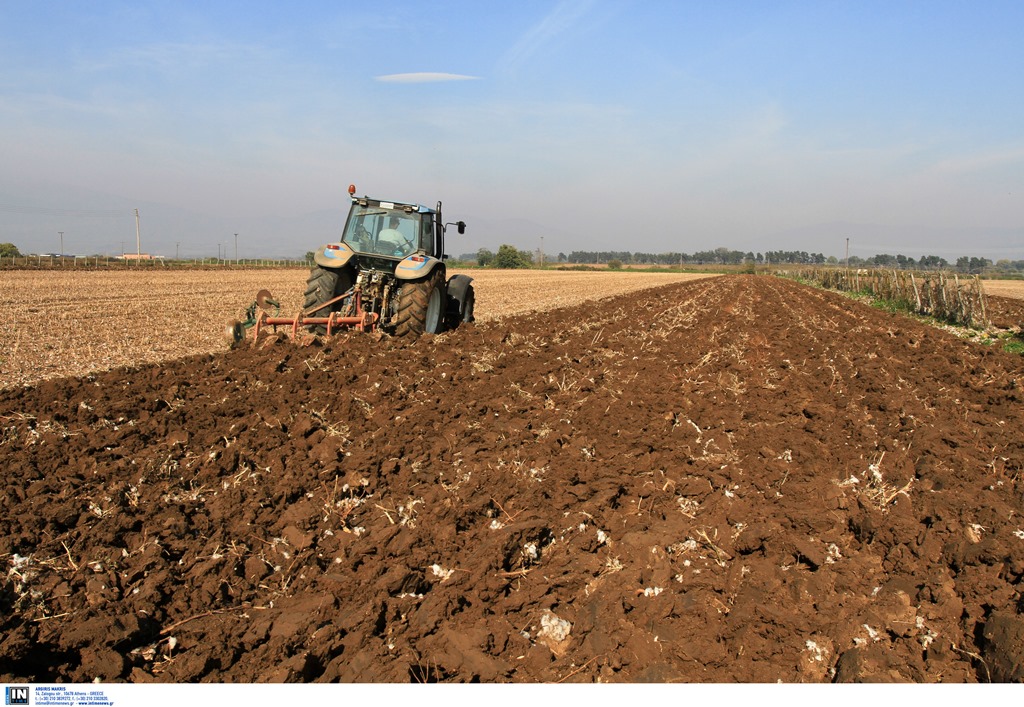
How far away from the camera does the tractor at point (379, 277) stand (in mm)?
9688

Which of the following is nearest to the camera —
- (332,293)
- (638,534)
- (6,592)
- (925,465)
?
(6,592)

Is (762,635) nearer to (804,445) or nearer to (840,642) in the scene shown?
(840,642)

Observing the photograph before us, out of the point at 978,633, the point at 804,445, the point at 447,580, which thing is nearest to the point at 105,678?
the point at 447,580

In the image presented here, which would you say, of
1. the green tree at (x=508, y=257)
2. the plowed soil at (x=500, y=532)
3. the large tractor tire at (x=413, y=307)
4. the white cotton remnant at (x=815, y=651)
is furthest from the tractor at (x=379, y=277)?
the green tree at (x=508, y=257)

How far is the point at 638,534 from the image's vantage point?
3666 millimetres

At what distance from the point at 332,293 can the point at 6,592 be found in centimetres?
716

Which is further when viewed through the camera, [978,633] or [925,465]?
[925,465]

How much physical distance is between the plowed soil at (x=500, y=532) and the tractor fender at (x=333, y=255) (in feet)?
9.74

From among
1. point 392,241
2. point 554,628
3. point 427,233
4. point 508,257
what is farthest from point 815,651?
point 508,257

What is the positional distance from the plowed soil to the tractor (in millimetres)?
2707

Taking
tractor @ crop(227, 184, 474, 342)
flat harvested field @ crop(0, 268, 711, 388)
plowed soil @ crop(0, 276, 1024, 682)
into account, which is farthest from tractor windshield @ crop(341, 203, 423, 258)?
plowed soil @ crop(0, 276, 1024, 682)

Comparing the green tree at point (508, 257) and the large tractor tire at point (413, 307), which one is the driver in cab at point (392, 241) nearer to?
the large tractor tire at point (413, 307)

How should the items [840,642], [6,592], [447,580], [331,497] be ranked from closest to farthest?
[840,642]
[6,592]
[447,580]
[331,497]

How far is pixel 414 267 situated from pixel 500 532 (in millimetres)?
6444
